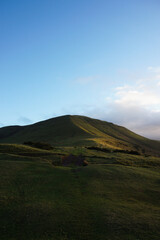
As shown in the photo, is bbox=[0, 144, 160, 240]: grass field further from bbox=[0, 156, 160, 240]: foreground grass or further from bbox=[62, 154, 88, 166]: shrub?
bbox=[62, 154, 88, 166]: shrub

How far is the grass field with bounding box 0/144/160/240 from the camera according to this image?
13.7 metres

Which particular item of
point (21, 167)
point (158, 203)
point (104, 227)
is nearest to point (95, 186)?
point (158, 203)

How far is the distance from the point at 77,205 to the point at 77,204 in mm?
219

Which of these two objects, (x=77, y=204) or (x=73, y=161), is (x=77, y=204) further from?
(x=73, y=161)

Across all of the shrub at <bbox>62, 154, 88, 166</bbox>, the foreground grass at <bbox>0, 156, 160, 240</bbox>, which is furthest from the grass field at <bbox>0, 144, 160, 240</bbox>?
the shrub at <bbox>62, 154, 88, 166</bbox>

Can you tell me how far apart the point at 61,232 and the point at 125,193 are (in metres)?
11.0

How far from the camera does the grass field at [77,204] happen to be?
13703 millimetres

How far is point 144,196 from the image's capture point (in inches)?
856

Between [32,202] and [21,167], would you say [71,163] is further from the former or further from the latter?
[32,202]

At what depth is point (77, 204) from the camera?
18016 mm

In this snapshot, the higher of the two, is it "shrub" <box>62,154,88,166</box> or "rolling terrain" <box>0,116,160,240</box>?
"shrub" <box>62,154,88,166</box>

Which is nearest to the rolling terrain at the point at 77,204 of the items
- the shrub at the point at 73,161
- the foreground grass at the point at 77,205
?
the foreground grass at the point at 77,205

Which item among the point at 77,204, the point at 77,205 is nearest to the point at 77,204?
the point at 77,204

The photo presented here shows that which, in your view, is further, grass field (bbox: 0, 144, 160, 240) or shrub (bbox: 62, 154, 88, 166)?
shrub (bbox: 62, 154, 88, 166)
